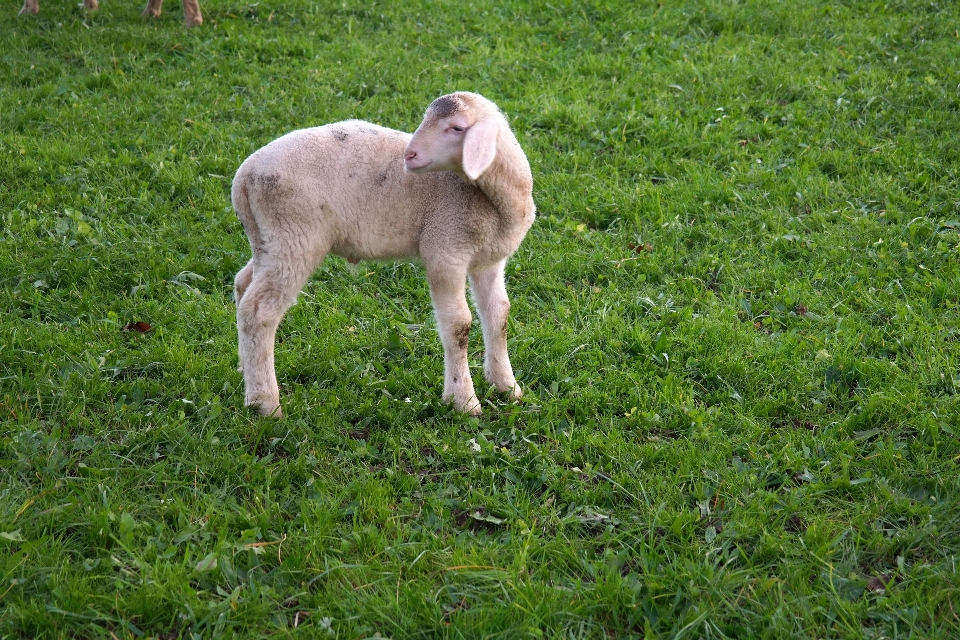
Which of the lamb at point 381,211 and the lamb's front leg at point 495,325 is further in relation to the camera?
the lamb's front leg at point 495,325

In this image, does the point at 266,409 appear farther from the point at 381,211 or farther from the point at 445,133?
the point at 445,133

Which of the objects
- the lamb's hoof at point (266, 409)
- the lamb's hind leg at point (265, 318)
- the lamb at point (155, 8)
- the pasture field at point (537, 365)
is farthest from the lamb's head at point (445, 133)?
the lamb at point (155, 8)

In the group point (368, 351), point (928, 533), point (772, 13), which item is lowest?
point (368, 351)

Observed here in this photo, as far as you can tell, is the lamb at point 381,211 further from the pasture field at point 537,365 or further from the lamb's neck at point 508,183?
the pasture field at point 537,365

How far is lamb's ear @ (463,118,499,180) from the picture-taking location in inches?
148

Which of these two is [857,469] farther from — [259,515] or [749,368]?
[259,515]

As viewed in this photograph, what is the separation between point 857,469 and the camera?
3865 millimetres

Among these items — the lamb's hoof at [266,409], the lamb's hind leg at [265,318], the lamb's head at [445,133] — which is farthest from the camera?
the lamb's hoof at [266,409]

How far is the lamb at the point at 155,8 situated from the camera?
941cm

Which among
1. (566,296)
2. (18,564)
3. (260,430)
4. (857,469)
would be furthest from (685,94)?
(18,564)

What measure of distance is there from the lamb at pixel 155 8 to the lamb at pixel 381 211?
5.96 m

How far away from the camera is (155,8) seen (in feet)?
31.9

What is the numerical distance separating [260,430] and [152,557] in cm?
91

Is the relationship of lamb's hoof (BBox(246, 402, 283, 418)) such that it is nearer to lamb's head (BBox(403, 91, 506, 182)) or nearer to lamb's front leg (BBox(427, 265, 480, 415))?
lamb's front leg (BBox(427, 265, 480, 415))
